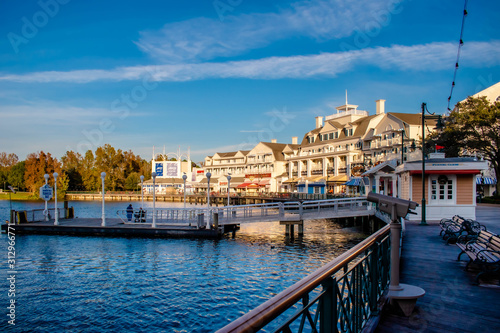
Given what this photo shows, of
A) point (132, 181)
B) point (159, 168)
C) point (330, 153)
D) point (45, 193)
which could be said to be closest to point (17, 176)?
point (132, 181)

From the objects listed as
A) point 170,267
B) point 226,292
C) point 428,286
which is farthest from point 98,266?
point 428,286

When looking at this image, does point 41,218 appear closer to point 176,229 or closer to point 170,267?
point 176,229

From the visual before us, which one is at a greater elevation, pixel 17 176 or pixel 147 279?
pixel 17 176

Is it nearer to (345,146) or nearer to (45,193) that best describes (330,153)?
(345,146)

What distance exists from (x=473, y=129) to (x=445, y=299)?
43632 millimetres

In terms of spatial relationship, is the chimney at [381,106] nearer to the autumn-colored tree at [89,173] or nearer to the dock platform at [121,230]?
the dock platform at [121,230]

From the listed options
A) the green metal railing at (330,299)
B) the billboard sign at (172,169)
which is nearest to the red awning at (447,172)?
the green metal railing at (330,299)

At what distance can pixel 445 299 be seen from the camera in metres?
6.99

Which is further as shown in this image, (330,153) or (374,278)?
(330,153)

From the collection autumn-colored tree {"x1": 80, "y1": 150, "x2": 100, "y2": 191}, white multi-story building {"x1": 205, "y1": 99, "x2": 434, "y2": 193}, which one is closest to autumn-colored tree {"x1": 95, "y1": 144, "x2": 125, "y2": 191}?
autumn-colored tree {"x1": 80, "y1": 150, "x2": 100, "y2": 191}

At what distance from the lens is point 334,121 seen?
252ft

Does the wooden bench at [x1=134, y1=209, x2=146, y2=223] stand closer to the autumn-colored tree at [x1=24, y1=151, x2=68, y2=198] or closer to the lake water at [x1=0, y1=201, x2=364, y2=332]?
the lake water at [x1=0, y1=201, x2=364, y2=332]

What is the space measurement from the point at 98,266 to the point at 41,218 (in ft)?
61.8

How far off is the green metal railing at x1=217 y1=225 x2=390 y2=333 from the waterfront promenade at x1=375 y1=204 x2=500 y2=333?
1.94 ft
